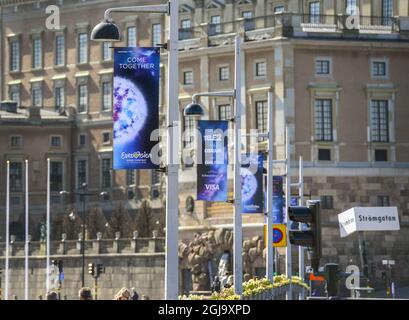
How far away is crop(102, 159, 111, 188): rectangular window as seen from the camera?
127 m

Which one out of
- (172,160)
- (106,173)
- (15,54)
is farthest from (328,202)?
(172,160)

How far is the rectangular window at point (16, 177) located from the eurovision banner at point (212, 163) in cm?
7743

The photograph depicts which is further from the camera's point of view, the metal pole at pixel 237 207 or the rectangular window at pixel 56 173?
the rectangular window at pixel 56 173

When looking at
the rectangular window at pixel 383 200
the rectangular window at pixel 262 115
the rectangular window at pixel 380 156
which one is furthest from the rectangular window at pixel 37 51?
the rectangular window at pixel 383 200

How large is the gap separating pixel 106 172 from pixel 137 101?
95.8 meters

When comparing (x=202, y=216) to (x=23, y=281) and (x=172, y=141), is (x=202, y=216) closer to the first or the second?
(x=23, y=281)

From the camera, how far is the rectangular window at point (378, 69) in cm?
10700

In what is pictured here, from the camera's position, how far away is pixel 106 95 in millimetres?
129625

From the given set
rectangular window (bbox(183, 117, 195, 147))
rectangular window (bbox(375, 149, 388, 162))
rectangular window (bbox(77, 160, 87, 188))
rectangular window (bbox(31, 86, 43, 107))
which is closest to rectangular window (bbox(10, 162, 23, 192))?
rectangular window (bbox(77, 160, 87, 188))

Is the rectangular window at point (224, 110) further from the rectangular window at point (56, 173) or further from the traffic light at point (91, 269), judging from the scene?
the rectangular window at point (56, 173)

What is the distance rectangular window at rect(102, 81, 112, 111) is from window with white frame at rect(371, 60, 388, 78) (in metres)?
28.6

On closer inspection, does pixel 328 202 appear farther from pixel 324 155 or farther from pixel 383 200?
pixel 383 200

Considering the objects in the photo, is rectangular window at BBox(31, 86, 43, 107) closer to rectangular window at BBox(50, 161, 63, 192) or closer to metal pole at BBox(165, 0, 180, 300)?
rectangular window at BBox(50, 161, 63, 192)

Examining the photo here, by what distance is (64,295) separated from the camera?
110812 millimetres
